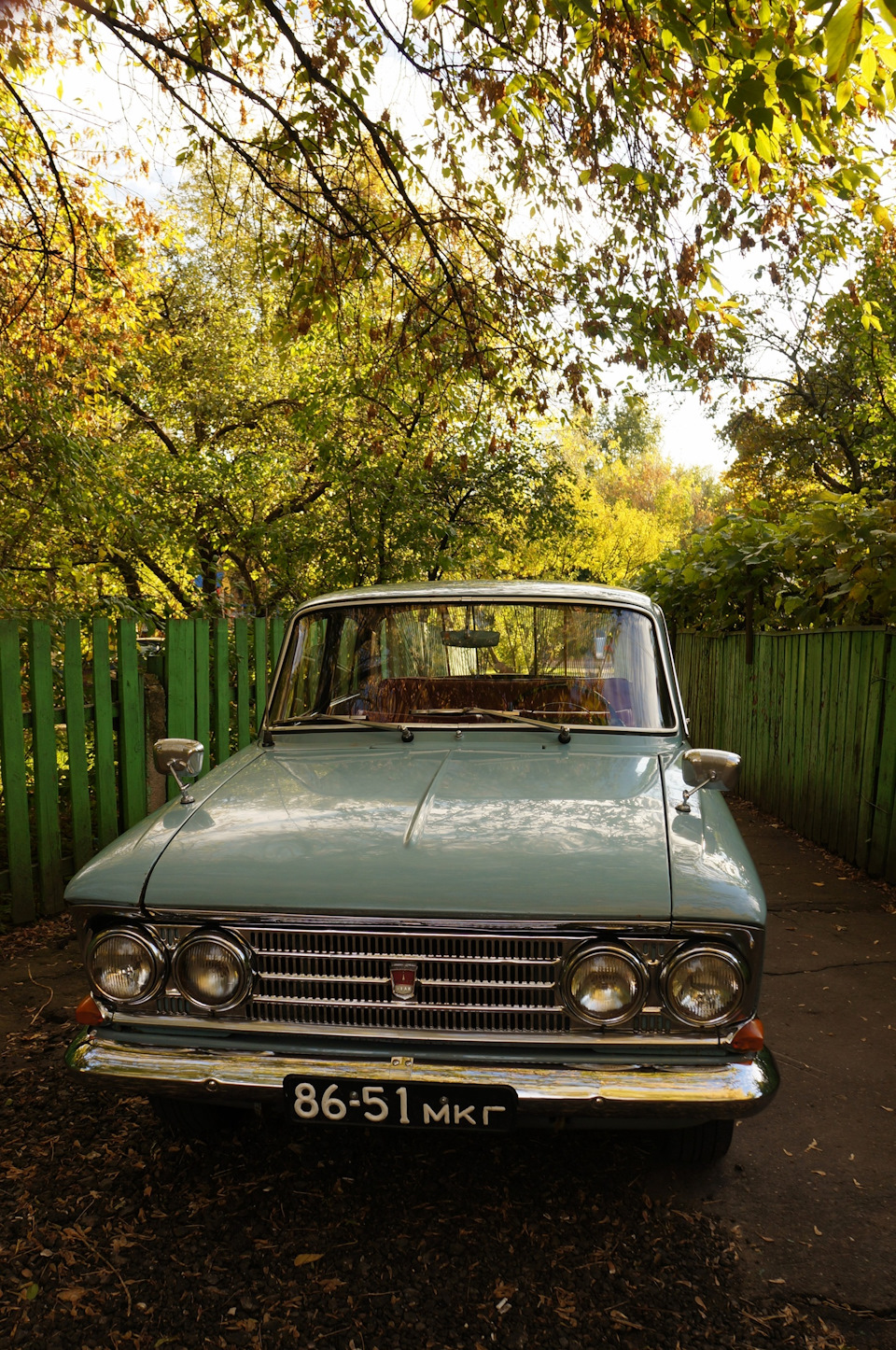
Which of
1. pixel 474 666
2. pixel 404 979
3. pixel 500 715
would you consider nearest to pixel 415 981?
pixel 404 979

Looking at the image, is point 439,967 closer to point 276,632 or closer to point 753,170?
point 753,170

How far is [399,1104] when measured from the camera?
95.4 inches

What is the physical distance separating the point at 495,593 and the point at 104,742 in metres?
2.99

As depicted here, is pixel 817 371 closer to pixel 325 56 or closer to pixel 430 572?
pixel 430 572

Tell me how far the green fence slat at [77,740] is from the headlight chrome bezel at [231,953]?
11.0ft

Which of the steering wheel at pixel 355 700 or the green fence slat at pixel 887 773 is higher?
the steering wheel at pixel 355 700

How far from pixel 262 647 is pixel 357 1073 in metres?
6.27

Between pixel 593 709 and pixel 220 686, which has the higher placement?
pixel 593 709

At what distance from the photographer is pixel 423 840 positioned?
270cm

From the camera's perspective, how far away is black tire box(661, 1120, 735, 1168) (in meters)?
2.88

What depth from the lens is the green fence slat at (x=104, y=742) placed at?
584 cm

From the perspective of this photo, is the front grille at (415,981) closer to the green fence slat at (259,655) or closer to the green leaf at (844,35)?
the green leaf at (844,35)

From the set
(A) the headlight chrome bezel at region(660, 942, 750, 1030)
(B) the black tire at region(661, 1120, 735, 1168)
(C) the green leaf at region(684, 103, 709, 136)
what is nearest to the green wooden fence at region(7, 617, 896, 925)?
(C) the green leaf at region(684, 103, 709, 136)

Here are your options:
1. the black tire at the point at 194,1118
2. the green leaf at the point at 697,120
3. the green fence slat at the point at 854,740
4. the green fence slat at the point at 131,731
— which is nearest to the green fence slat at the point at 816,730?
the green fence slat at the point at 854,740
